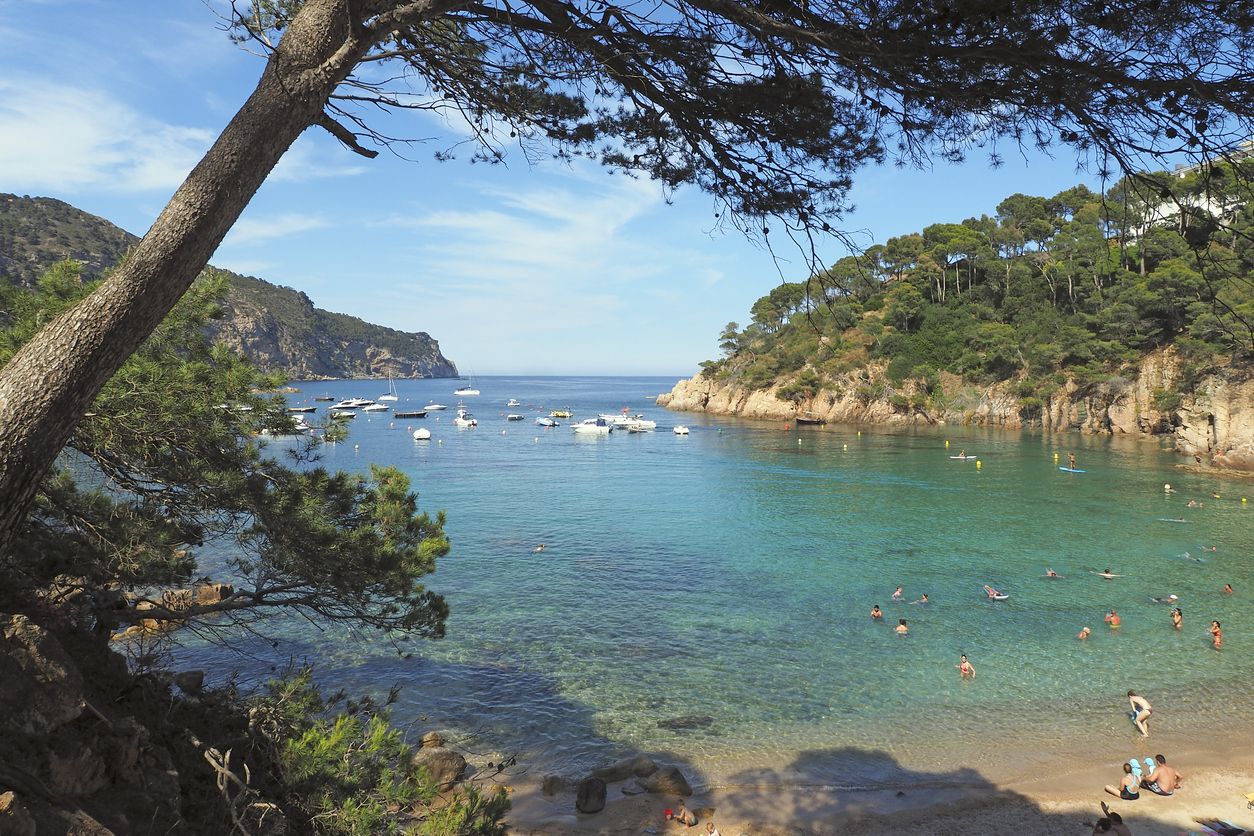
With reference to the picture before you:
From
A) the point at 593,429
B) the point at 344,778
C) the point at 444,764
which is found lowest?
the point at 444,764

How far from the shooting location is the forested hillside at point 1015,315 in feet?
163

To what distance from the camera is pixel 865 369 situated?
7369 cm

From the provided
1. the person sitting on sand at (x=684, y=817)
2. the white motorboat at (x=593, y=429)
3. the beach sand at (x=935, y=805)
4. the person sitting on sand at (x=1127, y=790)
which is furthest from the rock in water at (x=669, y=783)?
the white motorboat at (x=593, y=429)

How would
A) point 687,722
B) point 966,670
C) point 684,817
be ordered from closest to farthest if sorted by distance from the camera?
point 684,817 < point 687,722 < point 966,670

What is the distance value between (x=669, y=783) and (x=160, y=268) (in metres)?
10.4

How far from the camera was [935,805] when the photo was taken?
34.1 ft

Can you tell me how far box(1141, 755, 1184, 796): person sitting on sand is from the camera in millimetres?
10430

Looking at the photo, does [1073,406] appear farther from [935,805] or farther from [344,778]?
[344,778]

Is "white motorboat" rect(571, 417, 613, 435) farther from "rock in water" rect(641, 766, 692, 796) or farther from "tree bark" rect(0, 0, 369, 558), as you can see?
"tree bark" rect(0, 0, 369, 558)

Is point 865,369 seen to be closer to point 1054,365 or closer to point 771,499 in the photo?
point 1054,365

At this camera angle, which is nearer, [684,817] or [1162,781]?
[684,817]

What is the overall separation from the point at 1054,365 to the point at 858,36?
6649 cm

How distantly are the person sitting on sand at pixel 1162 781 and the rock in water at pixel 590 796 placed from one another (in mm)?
8440

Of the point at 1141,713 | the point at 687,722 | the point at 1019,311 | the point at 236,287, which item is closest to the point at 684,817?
the point at 687,722
